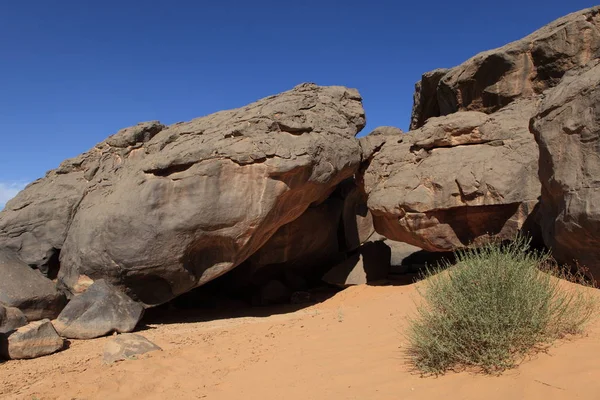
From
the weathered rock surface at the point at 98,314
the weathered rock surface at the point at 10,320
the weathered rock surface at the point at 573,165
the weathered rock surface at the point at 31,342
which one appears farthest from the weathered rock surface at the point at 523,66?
the weathered rock surface at the point at 10,320

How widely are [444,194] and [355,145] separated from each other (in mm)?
2011

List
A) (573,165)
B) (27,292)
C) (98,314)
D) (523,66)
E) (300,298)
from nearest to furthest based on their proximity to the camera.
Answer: (573,165), (98,314), (27,292), (523,66), (300,298)

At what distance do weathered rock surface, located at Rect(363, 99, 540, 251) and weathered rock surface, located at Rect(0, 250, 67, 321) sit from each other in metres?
5.41

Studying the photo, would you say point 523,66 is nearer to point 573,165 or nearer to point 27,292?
point 573,165

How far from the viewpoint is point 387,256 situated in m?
10.4

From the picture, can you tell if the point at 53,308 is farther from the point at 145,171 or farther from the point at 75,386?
the point at 75,386

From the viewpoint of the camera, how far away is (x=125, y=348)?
5.10m

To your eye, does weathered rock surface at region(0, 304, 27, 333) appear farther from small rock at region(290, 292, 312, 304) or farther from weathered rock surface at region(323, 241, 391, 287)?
weathered rock surface at region(323, 241, 391, 287)

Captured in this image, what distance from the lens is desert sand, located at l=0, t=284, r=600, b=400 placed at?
320cm

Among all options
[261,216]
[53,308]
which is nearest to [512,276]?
[261,216]

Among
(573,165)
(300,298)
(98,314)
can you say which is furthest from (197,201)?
(573,165)

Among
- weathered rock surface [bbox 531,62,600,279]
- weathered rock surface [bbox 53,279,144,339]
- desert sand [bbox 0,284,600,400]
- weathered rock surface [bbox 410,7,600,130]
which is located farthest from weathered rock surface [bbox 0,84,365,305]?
weathered rock surface [bbox 531,62,600,279]

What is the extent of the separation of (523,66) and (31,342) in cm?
859

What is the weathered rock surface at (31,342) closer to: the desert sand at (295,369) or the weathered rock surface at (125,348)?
the desert sand at (295,369)
